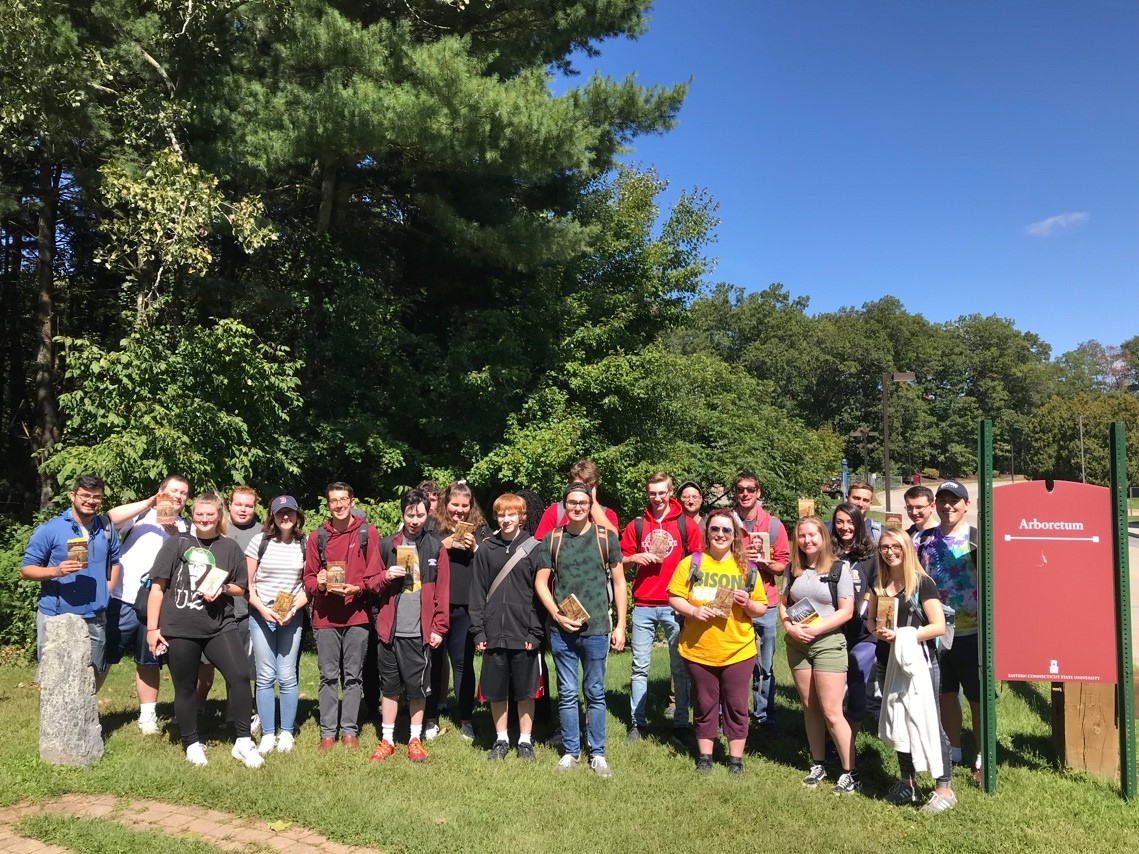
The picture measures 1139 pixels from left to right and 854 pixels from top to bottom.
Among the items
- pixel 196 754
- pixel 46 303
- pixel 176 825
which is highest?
pixel 46 303

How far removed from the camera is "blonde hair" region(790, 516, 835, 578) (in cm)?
479

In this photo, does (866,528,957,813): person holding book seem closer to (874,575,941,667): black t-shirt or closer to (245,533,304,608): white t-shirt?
(874,575,941,667): black t-shirt

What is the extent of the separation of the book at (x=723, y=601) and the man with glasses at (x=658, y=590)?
0.82m

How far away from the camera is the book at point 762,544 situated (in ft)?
18.0

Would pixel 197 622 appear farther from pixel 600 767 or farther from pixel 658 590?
pixel 658 590

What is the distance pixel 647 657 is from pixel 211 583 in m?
3.20

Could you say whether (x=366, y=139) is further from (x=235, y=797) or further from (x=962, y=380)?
(x=962, y=380)

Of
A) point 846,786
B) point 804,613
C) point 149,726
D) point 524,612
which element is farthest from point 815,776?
point 149,726

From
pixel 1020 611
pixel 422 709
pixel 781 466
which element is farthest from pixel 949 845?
pixel 781 466

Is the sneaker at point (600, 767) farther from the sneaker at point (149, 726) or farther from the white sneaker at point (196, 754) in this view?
the sneaker at point (149, 726)

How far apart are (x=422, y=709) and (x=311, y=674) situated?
3433 mm

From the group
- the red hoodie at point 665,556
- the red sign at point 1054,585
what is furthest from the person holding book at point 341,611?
the red sign at point 1054,585

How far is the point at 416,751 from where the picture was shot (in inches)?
205

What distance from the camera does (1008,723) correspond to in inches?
240
